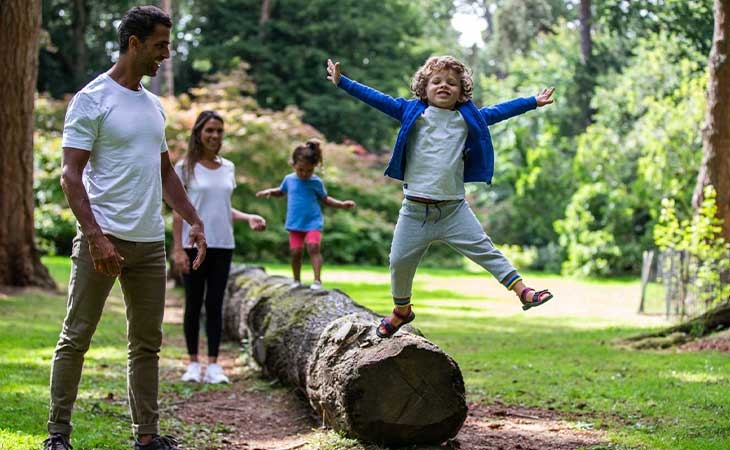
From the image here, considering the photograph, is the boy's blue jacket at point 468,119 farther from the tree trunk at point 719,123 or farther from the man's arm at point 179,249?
the tree trunk at point 719,123

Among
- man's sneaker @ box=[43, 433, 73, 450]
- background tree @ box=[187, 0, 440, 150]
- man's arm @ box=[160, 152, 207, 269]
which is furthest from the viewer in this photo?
background tree @ box=[187, 0, 440, 150]

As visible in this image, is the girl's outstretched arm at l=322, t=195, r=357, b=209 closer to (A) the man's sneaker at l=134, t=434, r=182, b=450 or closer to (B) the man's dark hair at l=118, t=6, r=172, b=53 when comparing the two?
(A) the man's sneaker at l=134, t=434, r=182, b=450

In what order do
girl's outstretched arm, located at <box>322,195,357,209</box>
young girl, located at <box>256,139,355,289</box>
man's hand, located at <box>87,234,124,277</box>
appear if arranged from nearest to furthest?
man's hand, located at <box>87,234,124,277</box> < girl's outstretched arm, located at <box>322,195,357,209</box> < young girl, located at <box>256,139,355,289</box>

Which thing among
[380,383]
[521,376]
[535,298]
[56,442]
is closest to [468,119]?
[535,298]

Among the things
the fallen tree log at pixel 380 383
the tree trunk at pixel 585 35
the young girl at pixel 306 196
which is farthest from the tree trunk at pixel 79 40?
the fallen tree log at pixel 380 383

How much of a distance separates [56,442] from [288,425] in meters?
2.11

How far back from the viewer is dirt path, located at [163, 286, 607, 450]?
5625 millimetres

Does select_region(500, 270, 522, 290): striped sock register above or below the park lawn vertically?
above

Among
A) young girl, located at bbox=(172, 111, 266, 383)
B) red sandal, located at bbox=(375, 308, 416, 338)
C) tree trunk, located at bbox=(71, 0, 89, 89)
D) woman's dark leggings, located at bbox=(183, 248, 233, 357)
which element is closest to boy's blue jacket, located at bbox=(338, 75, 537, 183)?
red sandal, located at bbox=(375, 308, 416, 338)

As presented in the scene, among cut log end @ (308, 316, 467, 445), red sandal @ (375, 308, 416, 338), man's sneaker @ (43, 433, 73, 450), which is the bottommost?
man's sneaker @ (43, 433, 73, 450)

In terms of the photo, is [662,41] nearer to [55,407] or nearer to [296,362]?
[296,362]

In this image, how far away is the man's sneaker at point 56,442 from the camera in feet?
15.2

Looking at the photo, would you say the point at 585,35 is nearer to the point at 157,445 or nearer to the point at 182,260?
the point at 182,260

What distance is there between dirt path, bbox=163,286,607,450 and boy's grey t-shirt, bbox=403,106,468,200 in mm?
1459
